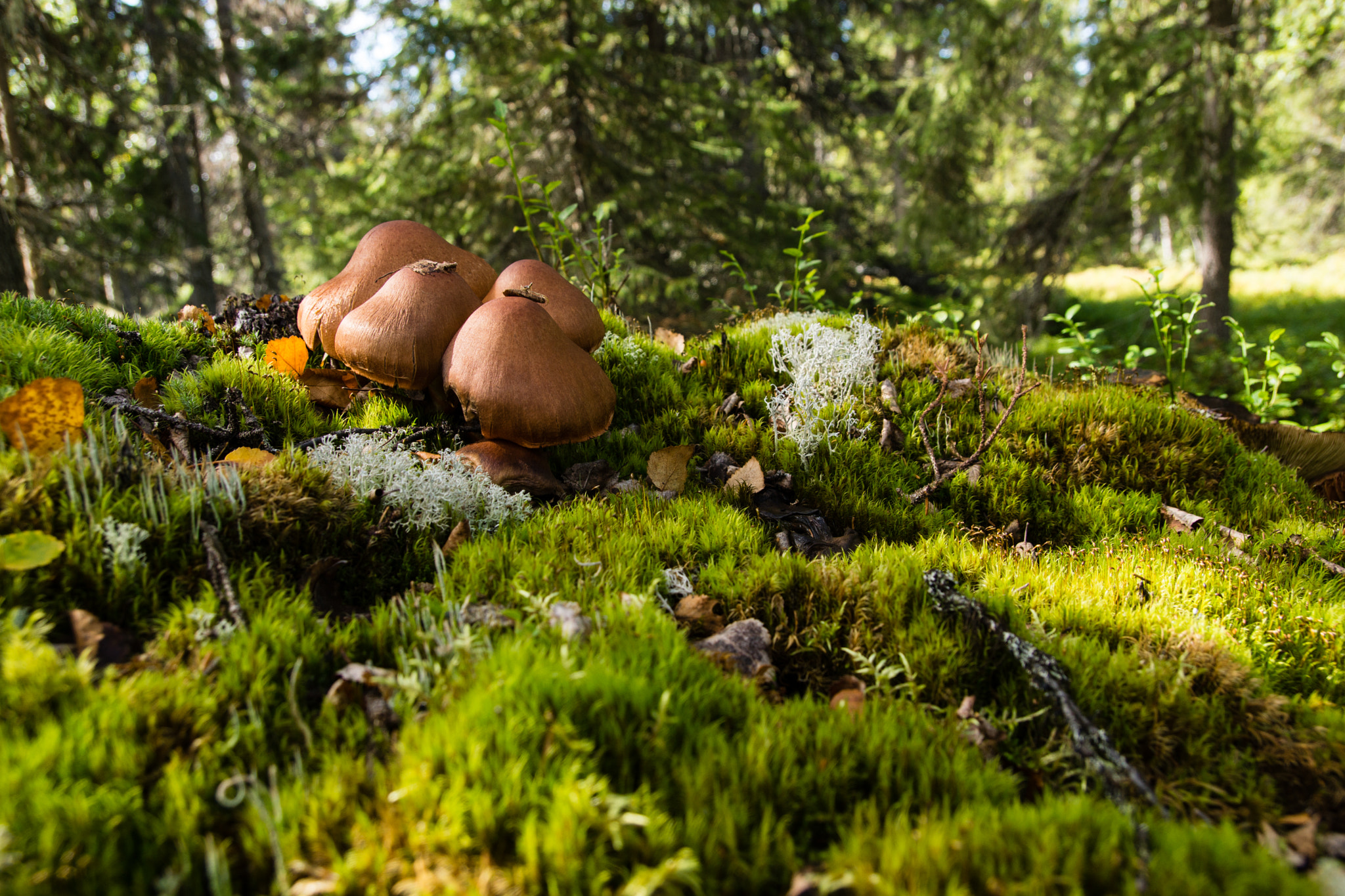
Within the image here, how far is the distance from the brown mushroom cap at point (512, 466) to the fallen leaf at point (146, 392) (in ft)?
4.43

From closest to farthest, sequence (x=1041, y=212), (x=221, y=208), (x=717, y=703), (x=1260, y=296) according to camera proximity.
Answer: (x=717, y=703)
(x=1041, y=212)
(x=1260, y=296)
(x=221, y=208)

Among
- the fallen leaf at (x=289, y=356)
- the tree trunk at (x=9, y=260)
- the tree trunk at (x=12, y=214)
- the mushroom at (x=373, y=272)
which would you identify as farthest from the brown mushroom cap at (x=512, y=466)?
the tree trunk at (x=9, y=260)

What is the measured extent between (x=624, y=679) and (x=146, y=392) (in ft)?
9.00

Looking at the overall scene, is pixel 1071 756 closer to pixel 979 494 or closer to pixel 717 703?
pixel 717 703

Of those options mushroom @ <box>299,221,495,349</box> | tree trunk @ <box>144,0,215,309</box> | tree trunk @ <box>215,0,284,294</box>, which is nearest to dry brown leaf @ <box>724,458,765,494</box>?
mushroom @ <box>299,221,495,349</box>

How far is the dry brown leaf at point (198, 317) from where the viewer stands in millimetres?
3799

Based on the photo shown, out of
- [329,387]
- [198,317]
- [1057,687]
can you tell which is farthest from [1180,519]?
[198,317]

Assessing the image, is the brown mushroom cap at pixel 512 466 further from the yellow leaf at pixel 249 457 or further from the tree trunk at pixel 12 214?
the tree trunk at pixel 12 214

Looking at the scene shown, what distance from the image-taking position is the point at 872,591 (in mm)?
2189

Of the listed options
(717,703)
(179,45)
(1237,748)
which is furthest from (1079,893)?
(179,45)

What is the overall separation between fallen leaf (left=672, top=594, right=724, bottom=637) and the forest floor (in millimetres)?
13

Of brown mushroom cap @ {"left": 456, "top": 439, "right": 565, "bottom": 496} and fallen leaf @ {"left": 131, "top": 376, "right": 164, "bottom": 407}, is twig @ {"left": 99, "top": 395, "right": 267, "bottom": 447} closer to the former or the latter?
fallen leaf @ {"left": 131, "top": 376, "right": 164, "bottom": 407}

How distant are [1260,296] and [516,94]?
84.1 ft

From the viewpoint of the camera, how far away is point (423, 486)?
250 cm
